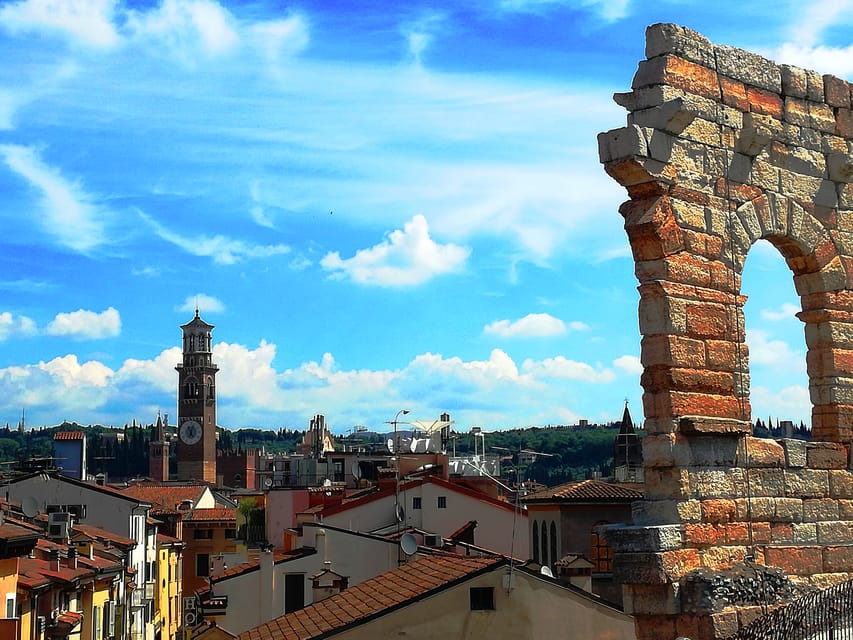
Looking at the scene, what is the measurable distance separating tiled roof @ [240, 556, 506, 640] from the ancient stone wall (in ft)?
15.6

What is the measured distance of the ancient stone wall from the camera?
12258 millimetres

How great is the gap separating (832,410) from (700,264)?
2.75 metres

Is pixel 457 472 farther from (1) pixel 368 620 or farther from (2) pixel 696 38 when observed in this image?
(2) pixel 696 38

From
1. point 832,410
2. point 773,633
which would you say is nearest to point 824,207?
point 832,410

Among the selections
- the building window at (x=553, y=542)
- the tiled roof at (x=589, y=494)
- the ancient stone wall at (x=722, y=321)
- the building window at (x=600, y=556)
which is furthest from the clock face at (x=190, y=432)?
the ancient stone wall at (x=722, y=321)

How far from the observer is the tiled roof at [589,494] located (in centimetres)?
2817

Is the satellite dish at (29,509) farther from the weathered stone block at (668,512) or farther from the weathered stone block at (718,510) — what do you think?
the weathered stone block at (718,510)

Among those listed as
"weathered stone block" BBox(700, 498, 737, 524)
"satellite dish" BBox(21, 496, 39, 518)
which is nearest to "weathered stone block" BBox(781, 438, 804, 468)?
"weathered stone block" BBox(700, 498, 737, 524)

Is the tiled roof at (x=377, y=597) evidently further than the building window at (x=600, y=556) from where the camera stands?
No

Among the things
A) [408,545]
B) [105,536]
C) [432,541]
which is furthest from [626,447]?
[408,545]

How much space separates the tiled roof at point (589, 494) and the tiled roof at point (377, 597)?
7524 millimetres

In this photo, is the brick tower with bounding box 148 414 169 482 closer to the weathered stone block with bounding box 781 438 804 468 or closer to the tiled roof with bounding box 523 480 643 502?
the tiled roof with bounding box 523 480 643 502

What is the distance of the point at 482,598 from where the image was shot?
16.8m

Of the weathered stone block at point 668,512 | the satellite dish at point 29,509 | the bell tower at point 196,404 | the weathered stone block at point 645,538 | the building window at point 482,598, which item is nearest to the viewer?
the weathered stone block at point 645,538
